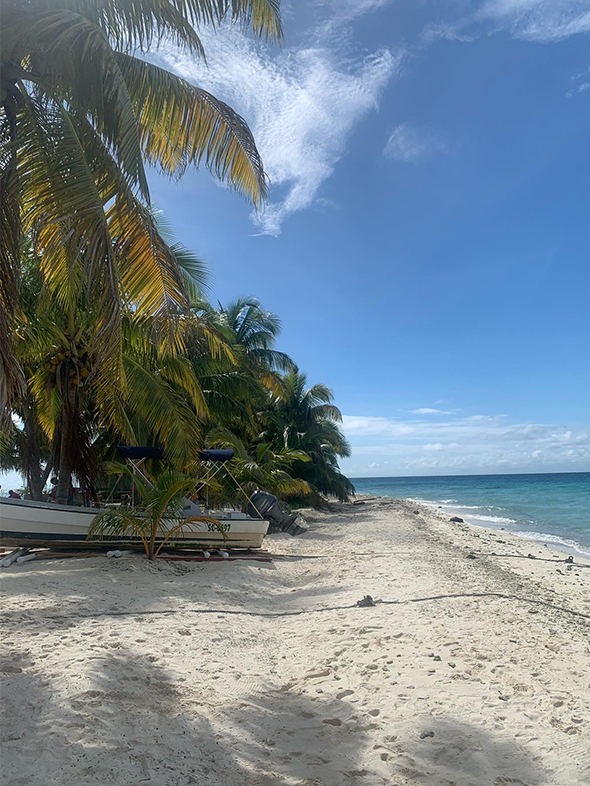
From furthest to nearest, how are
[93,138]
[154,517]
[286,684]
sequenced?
[154,517], [93,138], [286,684]

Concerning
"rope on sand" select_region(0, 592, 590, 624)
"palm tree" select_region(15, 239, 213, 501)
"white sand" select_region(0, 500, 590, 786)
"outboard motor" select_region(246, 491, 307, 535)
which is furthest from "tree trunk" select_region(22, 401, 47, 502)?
"rope on sand" select_region(0, 592, 590, 624)

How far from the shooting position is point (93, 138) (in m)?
5.01

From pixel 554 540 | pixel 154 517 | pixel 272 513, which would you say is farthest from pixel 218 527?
pixel 554 540

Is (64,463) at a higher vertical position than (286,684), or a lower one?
higher

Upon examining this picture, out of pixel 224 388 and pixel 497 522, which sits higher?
pixel 224 388

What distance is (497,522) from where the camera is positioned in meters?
26.5

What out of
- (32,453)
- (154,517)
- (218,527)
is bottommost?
(218,527)

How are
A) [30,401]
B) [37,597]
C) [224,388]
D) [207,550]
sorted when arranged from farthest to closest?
[224,388]
[30,401]
[207,550]
[37,597]

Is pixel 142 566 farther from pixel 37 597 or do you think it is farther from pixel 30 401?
pixel 30 401

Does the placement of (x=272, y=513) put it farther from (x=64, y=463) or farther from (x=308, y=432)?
(x=308, y=432)

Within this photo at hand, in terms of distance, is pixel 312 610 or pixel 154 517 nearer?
pixel 312 610

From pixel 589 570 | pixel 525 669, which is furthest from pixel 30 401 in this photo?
pixel 589 570

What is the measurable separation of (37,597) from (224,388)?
11.7m

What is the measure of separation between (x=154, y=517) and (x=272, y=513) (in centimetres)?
704
